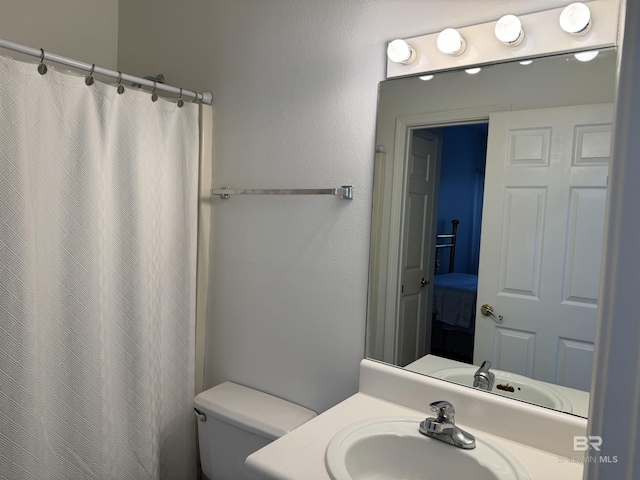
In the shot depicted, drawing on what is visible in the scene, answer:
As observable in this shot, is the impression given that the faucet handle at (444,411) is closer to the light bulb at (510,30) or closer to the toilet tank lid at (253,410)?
the toilet tank lid at (253,410)

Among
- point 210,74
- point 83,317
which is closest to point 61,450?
point 83,317

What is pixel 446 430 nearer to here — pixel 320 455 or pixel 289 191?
pixel 320 455

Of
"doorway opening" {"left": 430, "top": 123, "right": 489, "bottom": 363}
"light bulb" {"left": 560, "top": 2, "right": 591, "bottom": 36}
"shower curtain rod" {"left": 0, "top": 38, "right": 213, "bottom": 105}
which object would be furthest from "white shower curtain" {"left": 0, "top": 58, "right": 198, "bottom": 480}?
"light bulb" {"left": 560, "top": 2, "right": 591, "bottom": 36}

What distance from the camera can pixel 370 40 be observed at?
1.50 meters

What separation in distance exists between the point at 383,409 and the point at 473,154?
2.59 feet

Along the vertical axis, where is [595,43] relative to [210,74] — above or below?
below

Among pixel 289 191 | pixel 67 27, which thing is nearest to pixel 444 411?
pixel 289 191

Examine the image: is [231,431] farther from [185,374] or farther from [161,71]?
[161,71]

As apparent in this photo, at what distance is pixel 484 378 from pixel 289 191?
2.87 feet

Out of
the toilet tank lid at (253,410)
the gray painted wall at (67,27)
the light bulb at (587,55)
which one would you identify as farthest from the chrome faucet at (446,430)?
the gray painted wall at (67,27)

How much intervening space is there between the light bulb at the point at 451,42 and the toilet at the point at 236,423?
1275mm

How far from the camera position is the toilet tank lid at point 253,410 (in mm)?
1590

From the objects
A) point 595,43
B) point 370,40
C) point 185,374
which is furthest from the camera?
point 185,374

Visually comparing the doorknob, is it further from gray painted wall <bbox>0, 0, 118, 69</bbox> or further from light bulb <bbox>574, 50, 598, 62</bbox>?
gray painted wall <bbox>0, 0, 118, 69</bbox>
